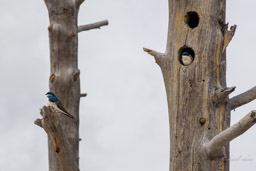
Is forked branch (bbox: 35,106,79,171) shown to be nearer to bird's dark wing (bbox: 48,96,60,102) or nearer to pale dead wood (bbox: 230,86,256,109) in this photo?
bird's dark wing (bbox: 48,96,60,102)

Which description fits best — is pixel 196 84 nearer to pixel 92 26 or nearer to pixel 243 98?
pixel 243 98

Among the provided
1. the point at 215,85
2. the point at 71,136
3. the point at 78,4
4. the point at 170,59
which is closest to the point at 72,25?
the point at 78,4

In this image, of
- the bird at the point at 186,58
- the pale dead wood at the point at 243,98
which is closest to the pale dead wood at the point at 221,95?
the pale dead wood at the point at 243,98

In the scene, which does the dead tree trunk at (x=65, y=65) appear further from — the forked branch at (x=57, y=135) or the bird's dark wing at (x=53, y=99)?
the forked branch at (x=57, y=135)

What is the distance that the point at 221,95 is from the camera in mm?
4562

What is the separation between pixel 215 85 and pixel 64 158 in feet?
Answer: 4.73

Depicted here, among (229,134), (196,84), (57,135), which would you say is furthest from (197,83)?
(57,135)

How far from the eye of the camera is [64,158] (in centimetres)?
475

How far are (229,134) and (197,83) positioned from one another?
0.71m

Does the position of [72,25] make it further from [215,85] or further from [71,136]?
[215,85]

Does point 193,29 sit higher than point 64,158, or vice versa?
point 193,29

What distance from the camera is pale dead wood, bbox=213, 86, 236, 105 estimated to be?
4511 millimetres

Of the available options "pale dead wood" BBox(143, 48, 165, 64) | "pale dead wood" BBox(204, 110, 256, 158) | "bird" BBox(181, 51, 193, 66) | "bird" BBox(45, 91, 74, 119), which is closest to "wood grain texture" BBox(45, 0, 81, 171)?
"bird" BBox(45, 91, 74, 119)

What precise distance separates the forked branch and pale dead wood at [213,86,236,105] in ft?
4.33
